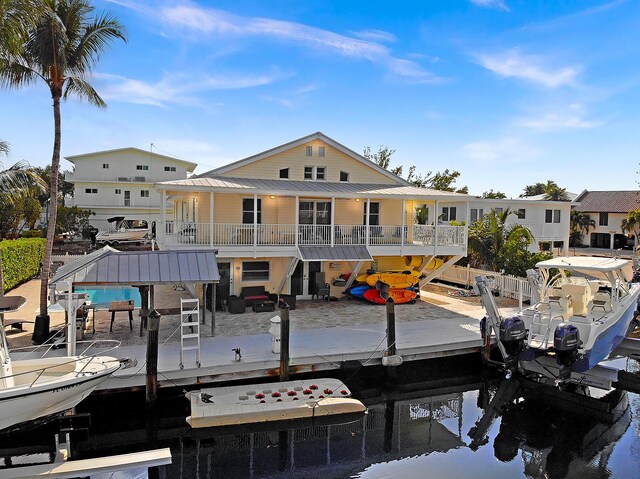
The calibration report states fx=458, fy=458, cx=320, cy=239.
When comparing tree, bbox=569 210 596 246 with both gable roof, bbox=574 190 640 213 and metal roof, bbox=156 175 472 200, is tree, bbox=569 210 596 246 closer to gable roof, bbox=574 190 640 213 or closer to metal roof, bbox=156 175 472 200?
gable roof, bbox=574 190 640 213

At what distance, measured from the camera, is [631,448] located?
10562 mm

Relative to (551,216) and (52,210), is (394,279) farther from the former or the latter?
(551,216)

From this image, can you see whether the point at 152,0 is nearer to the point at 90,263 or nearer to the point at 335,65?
the point at 90,263

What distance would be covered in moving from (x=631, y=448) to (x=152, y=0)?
57.8ft

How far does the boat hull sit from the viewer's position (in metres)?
8.47

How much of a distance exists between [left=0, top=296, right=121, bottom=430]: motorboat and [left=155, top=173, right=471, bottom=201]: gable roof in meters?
7.85

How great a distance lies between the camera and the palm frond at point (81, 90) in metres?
14.0

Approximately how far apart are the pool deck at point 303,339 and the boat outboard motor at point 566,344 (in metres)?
2.55

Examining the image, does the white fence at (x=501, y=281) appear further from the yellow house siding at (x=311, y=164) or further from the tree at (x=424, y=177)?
the tree at (x=424, y=177)

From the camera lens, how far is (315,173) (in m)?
22.0

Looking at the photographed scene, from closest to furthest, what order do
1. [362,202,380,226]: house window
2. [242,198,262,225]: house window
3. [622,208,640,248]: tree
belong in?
[242,198,262,225]: house window
[362,202,380,226]: house window
[622,208,640,248]: tree

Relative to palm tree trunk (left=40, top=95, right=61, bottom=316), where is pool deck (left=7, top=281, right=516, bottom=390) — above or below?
below

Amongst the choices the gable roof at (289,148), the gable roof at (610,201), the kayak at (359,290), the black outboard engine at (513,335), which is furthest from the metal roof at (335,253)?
the gable roof at (610,201)

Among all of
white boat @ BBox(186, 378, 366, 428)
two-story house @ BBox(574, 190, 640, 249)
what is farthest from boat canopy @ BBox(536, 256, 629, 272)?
two-story house @ BBox(574, 190, 640, 249)
